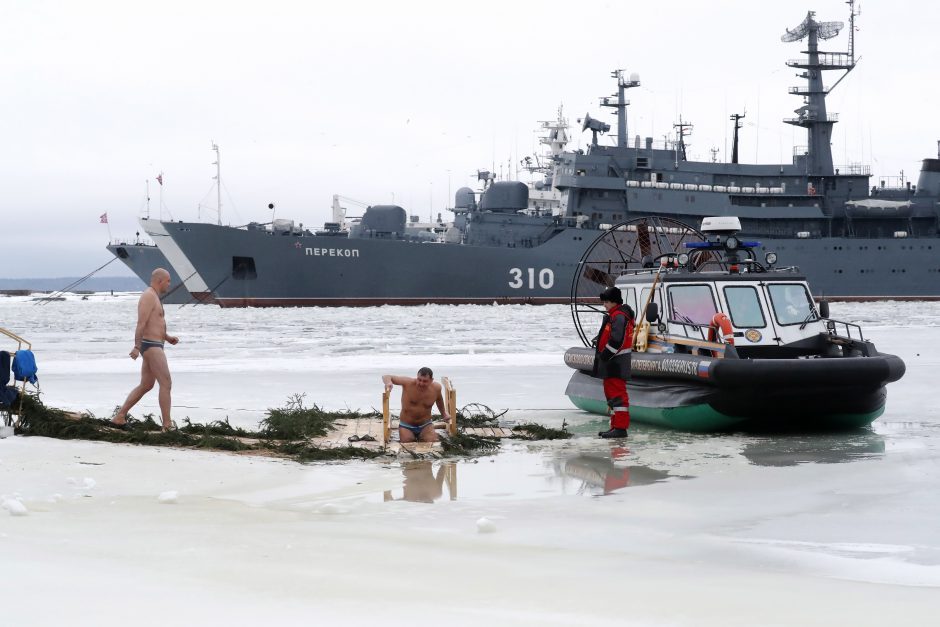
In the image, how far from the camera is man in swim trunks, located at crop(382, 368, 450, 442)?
9953 millimetres

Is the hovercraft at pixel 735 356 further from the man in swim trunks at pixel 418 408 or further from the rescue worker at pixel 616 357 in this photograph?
the man in swim trunks at pixel 418 408

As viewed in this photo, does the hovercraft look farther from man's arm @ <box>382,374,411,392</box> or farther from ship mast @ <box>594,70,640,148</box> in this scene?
ship mast @ <box>594,70,640,148</box>

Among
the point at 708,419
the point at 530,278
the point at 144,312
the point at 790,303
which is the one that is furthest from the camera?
the point at 530,278

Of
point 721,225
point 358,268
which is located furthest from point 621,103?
point 721,225

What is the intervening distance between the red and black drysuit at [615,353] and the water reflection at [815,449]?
1419 millimetres

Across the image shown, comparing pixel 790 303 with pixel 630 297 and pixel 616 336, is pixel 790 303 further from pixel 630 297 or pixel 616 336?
pixel 616 336

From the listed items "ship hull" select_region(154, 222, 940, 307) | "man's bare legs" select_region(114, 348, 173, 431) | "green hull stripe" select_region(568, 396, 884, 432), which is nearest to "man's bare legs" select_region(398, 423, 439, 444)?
"man's bare legs" select_region(114, 348, 173, 431)

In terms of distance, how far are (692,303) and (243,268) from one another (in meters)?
48.3

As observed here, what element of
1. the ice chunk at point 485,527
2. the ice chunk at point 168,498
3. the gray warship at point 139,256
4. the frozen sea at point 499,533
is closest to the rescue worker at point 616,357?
the frozen sea at point 499,533

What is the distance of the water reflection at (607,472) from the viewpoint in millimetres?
8141

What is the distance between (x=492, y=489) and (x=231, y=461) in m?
2.33

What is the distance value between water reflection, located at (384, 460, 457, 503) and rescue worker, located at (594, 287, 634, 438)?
8.12 feet

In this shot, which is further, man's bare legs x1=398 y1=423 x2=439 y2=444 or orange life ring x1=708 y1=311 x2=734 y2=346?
orange life ring x1=708 y1=311 x2=734 y2=346

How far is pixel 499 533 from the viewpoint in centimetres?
621
